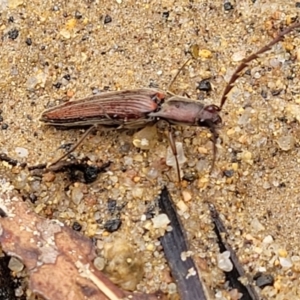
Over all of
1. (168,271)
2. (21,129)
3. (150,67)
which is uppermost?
(150,67)

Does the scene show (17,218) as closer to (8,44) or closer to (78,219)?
(78,219)

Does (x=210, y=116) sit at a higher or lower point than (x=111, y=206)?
higher

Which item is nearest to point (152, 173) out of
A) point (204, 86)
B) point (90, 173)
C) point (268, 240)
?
point (90, 173)

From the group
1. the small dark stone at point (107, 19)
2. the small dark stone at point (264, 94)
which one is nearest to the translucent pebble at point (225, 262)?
the small dark stone at point (264, 94)

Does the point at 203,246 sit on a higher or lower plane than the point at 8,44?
lower

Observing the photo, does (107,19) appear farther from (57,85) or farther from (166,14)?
(57,85)

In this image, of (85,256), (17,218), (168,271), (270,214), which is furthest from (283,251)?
(17,218)
